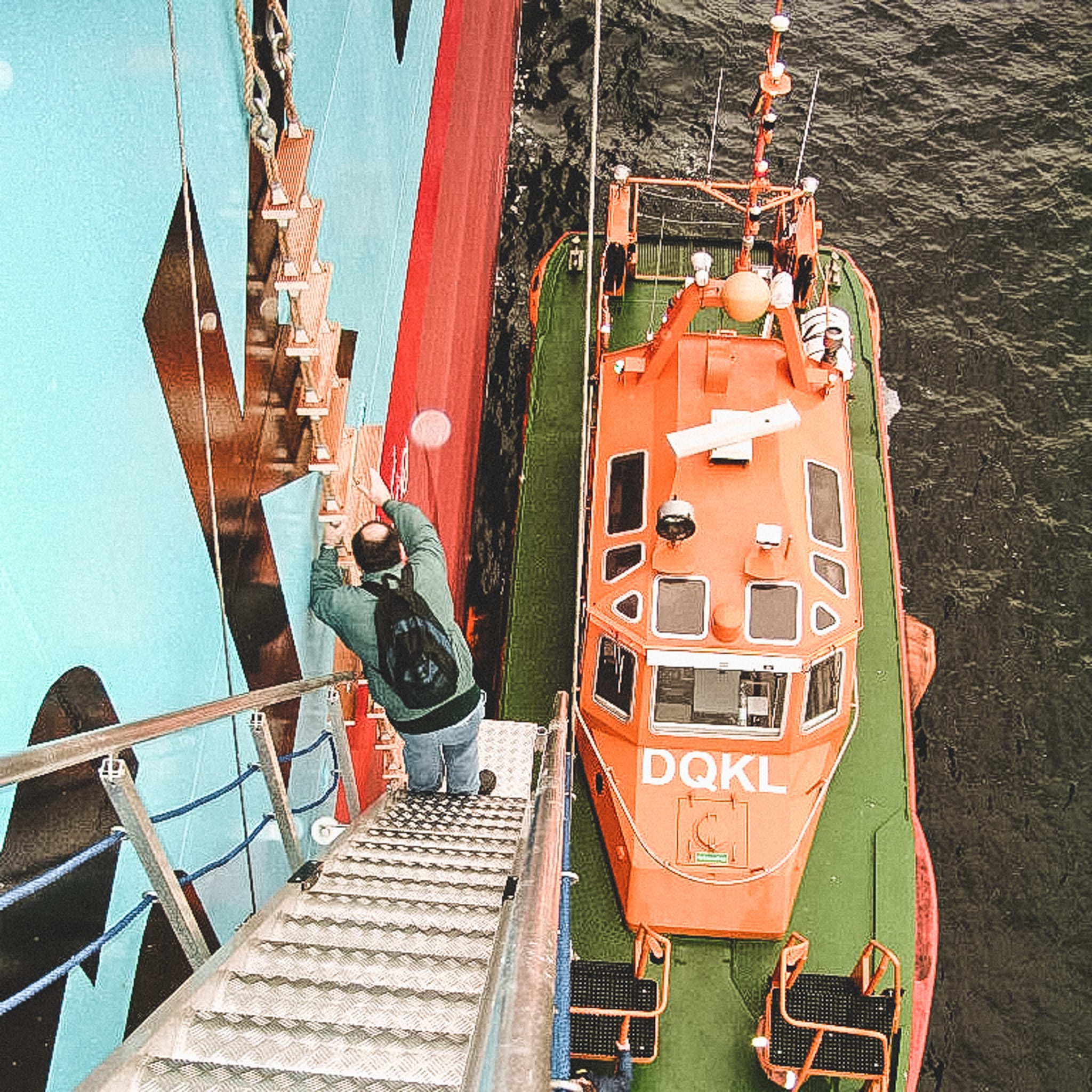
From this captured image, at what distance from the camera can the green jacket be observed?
11.8 ft

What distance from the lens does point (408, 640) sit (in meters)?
3.55

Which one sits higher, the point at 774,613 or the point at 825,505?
the point at 825,505

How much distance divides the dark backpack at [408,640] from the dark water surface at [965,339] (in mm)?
5600

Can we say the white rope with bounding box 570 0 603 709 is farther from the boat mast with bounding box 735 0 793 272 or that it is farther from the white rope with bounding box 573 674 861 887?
the boat mast with bounding box 735 0 793 272

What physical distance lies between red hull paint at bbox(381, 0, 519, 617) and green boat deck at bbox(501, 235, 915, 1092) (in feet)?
2.48

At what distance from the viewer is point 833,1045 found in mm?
5109

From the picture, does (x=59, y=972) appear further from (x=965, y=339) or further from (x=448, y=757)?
(x=965, y=339)

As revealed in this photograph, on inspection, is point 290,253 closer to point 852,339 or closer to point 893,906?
point 893,906

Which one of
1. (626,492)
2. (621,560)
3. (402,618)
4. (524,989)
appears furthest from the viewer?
(626,492)

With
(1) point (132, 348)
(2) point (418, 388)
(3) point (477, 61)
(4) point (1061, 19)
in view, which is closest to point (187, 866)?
(1) point (132, 348)

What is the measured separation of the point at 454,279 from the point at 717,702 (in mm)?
4397

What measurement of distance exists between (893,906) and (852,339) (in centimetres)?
497

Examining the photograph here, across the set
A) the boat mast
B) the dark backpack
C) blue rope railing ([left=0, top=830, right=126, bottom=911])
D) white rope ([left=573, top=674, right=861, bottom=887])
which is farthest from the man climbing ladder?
the boat mast

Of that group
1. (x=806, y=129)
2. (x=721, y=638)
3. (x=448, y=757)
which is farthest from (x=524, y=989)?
(x=806, y=129)
